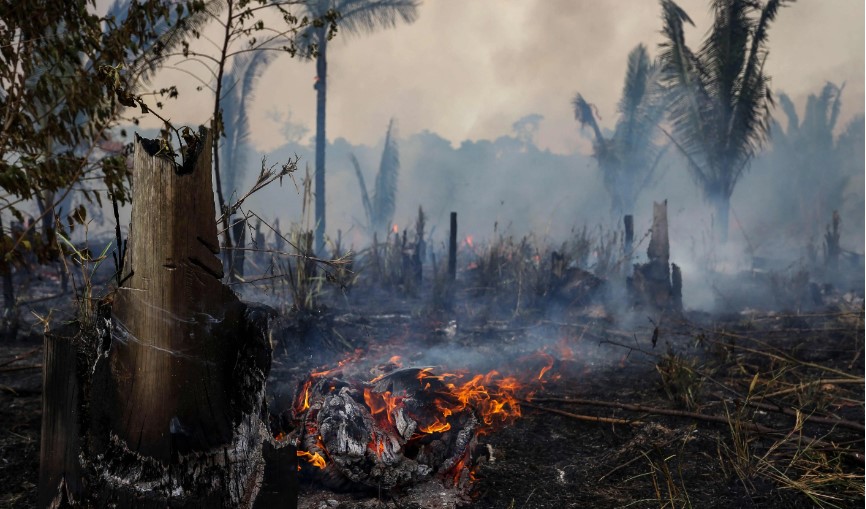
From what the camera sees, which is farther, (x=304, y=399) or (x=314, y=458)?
(x=304, y=399)

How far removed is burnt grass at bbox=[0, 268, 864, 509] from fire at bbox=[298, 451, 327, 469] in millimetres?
140

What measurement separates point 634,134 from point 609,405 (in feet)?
48.2

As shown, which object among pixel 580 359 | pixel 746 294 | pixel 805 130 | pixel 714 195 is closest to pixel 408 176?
pixel 805 130

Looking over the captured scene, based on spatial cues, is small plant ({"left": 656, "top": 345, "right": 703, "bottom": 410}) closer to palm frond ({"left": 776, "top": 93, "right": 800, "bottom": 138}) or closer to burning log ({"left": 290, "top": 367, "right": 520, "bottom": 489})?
burning log ({"left": 290, "top": 367, "right": 520, "bottom": 489})

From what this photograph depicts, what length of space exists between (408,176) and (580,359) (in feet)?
105

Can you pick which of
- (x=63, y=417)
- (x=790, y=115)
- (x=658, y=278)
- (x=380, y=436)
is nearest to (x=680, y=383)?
(x=380, y=436)

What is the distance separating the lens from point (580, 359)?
6852 millimetres

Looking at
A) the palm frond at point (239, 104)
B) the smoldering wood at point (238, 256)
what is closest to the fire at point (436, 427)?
the smoldering wood at point (238, 256)

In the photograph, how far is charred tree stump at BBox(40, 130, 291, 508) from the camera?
1.98 metres

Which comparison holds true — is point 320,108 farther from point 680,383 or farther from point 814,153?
point 814,153

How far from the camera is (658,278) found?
9.41m

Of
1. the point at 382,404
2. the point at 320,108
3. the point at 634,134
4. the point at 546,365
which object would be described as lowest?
the point at 546,365

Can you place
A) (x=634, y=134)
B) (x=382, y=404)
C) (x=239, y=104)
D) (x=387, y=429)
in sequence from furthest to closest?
1. (x=239, y=104)
2. (x=634, y=134)
3. (x=382, y=404)
4. (x=387, y=429)

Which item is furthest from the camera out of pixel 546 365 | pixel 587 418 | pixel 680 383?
pixel 546 365
